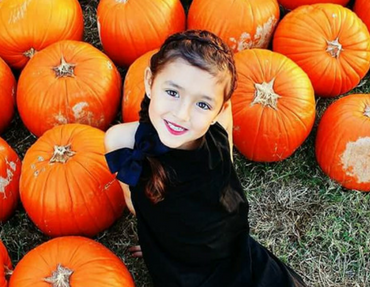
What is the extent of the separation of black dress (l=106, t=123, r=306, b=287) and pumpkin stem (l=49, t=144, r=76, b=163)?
44 centimetres

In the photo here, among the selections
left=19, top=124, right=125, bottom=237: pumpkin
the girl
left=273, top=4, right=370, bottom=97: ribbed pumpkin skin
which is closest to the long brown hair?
the girl

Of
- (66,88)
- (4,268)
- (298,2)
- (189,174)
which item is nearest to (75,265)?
(4,268)

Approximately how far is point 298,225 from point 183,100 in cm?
137

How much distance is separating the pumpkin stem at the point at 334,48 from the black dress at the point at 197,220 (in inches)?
44.2

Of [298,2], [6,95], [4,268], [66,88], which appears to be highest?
[298,2]

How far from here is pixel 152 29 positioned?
310 cm

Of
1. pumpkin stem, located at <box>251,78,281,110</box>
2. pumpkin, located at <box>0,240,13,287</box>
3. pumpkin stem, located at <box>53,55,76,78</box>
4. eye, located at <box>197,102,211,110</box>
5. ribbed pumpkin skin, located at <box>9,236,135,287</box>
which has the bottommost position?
pumpkin, located at <box>0,240,13,287</box>

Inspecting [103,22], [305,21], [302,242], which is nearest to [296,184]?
[302,242]

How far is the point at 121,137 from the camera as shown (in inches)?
87.4

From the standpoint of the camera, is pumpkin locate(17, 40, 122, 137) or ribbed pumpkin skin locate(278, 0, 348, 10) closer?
pumpkin locate(17, 40, 122, 137)

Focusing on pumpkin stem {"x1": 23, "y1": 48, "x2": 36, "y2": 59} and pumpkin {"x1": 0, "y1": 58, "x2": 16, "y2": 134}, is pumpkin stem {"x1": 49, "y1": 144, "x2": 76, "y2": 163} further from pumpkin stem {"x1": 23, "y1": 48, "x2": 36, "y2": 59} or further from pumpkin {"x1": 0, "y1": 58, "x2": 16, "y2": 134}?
pumpkin stem {"x1": 23, "y1": 48, "x2": 36, "y2": 59}

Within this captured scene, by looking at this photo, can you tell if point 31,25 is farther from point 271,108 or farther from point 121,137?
point 271,108

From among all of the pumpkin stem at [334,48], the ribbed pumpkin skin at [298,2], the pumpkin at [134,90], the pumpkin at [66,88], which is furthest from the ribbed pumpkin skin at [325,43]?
the pumpkin at [66,88]

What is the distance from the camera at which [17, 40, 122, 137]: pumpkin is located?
9.26 ft
